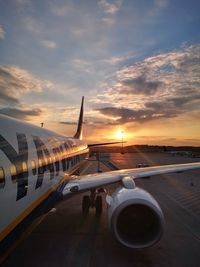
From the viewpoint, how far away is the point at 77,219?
31.6ft

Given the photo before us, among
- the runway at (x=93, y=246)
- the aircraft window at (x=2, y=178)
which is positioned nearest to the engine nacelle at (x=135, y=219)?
the runway at (x=93, y=246)

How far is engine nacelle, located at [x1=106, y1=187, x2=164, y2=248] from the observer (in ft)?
19.8

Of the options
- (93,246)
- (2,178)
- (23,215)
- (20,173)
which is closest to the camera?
(2,178)

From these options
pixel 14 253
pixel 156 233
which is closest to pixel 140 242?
pixel 156 233

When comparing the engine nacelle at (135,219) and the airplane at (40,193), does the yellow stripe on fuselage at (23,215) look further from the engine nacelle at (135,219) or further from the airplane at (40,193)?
the engine nacelle at (135,219)

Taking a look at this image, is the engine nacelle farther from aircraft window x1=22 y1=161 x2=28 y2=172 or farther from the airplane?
aircraft window x1=22 y1=161 x2=28 y2=172

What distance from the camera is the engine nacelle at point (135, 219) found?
6.03m

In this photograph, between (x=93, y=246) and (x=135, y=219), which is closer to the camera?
(x=135, y=219)

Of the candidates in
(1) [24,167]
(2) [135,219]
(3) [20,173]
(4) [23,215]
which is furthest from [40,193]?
(2) [135,219]

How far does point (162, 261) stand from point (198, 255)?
1077mm

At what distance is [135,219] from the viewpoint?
6688mm

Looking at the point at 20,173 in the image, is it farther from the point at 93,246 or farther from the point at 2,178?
the point at 93,246

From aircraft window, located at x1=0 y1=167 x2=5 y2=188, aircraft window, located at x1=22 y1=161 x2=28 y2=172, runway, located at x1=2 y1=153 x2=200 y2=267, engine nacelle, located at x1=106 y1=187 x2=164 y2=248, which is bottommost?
runway, located at x1=2 y1=153 x2=200 y2=267

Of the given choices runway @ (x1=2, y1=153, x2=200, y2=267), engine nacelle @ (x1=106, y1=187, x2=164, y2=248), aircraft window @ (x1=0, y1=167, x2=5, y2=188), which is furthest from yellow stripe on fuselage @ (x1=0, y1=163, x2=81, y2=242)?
engine nacelle @ (x1=106, y1=187, x2=164, y2=248)
